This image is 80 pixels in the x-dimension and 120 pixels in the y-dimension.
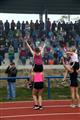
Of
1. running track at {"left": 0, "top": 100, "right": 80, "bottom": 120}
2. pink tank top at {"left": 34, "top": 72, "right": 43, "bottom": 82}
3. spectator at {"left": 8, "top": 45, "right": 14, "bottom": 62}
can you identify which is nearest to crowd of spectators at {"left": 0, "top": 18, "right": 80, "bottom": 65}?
spectator at {"left": 8, "top": 45, "right": 14, "bottom": 62}

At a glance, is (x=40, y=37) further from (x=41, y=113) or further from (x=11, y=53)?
(x=41, y=113)

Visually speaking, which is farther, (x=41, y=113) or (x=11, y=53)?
(x=11, y=53)

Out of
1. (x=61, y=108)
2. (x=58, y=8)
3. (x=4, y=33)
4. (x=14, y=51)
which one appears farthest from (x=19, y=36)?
(x=61, y=108)

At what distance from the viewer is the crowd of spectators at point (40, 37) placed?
2412 centimetres

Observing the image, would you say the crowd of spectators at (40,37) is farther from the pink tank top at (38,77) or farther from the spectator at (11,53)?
the pink tank top at (38,77)

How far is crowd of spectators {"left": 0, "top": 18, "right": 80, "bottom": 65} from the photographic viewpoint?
79.2ft

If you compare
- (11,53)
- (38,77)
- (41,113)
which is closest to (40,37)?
(11,53)

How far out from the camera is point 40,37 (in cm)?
2767

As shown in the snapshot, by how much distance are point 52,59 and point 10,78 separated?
6924 mm

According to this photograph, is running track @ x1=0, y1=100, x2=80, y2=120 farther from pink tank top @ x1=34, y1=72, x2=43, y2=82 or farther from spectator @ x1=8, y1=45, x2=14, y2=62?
spectator @ x1=8, y1=45, x2=14, y2=62

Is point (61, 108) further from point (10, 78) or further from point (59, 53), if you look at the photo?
point (59, 53)

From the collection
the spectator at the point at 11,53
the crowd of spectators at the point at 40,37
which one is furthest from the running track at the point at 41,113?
the crowd of spectators at the point at 40,37

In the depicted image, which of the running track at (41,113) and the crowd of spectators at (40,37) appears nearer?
the running track at (41,113)

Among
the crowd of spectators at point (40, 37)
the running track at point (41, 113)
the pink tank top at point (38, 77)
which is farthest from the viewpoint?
the crowd of spectators at point (40, 37)
